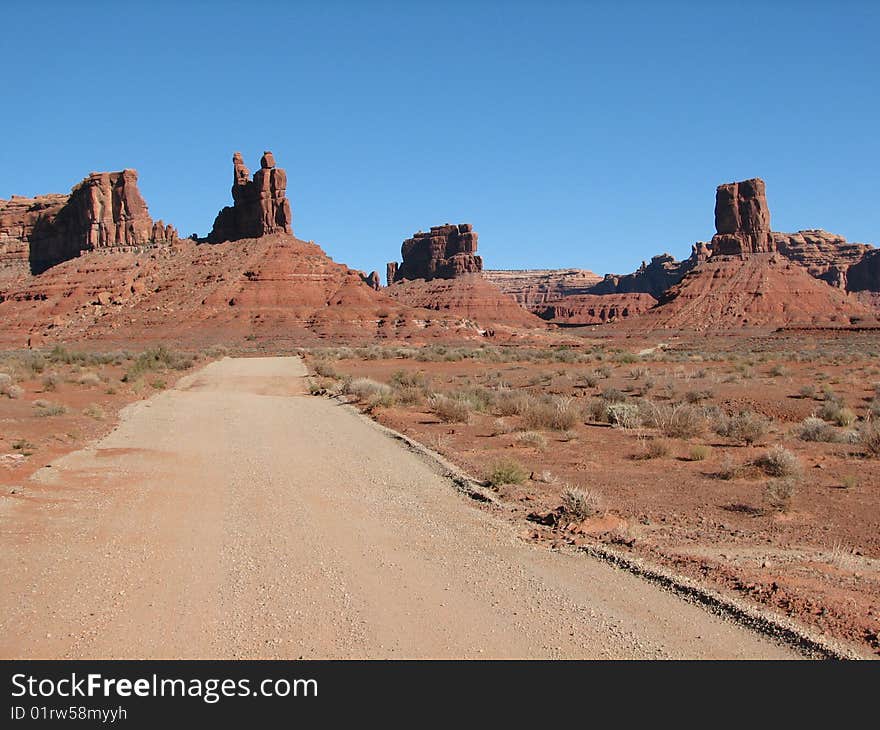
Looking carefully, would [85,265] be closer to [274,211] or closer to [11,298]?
[11,298]

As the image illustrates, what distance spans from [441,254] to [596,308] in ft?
120

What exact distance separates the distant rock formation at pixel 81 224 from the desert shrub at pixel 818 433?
343ft

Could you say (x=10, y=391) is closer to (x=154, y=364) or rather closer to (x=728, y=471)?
(x=154, y=364)

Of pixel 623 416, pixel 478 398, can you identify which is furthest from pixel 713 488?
pixel 478 398

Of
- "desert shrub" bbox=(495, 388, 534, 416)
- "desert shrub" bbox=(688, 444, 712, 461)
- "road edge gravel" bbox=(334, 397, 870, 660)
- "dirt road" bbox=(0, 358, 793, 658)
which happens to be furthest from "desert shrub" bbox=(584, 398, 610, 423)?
"road edge gravel" bbox=(334, 397, 870, 660)

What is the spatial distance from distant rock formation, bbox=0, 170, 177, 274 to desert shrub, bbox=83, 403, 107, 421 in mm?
93865

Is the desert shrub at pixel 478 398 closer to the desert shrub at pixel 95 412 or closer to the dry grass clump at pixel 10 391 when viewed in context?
the desert shrub at pixel 95 412

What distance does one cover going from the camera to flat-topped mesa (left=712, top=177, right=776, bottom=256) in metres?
121

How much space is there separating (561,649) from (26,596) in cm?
436

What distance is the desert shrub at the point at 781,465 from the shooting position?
452 inches

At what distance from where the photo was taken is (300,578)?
6.59 metres

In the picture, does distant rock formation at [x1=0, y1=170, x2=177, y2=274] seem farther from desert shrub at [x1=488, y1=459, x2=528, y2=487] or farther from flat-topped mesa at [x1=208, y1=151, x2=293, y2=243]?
desert shrub at [x1=488, y1=459, x2=528, y2=487]

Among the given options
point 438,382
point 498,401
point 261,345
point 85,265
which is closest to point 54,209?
point 85,265

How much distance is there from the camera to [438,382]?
104ft
